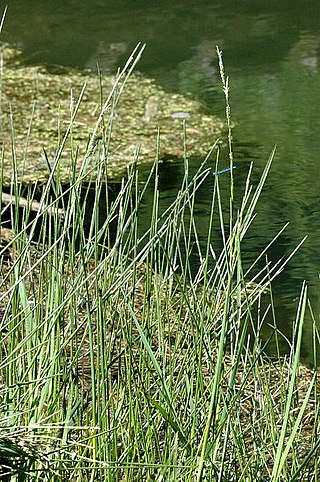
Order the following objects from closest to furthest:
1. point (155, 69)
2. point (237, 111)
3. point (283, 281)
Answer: point (283, 281) → point (237, 111) → point (155, 69)

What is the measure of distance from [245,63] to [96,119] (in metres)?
1.08

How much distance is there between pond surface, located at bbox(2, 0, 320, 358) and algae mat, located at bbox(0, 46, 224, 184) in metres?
0.12

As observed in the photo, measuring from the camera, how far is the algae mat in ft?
12.3

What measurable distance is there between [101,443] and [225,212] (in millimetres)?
2342

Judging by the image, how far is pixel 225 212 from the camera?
3.39 m

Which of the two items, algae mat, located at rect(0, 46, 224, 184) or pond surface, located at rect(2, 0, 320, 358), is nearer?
pond surface, located at rect(2, 0, 320, 358)

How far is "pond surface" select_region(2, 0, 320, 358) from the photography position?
3238 millimetres

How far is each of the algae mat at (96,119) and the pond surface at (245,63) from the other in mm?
124

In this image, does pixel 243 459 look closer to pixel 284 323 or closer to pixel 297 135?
pixel 284 323

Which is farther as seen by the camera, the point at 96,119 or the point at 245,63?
→ the point at 245,63

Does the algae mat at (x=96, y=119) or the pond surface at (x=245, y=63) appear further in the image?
the algae mat at (x=96, y=119)

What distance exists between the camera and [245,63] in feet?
15.5

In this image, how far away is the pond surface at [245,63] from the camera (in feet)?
10.6

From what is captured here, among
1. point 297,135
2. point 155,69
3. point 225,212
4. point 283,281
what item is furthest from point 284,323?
point 155,69
